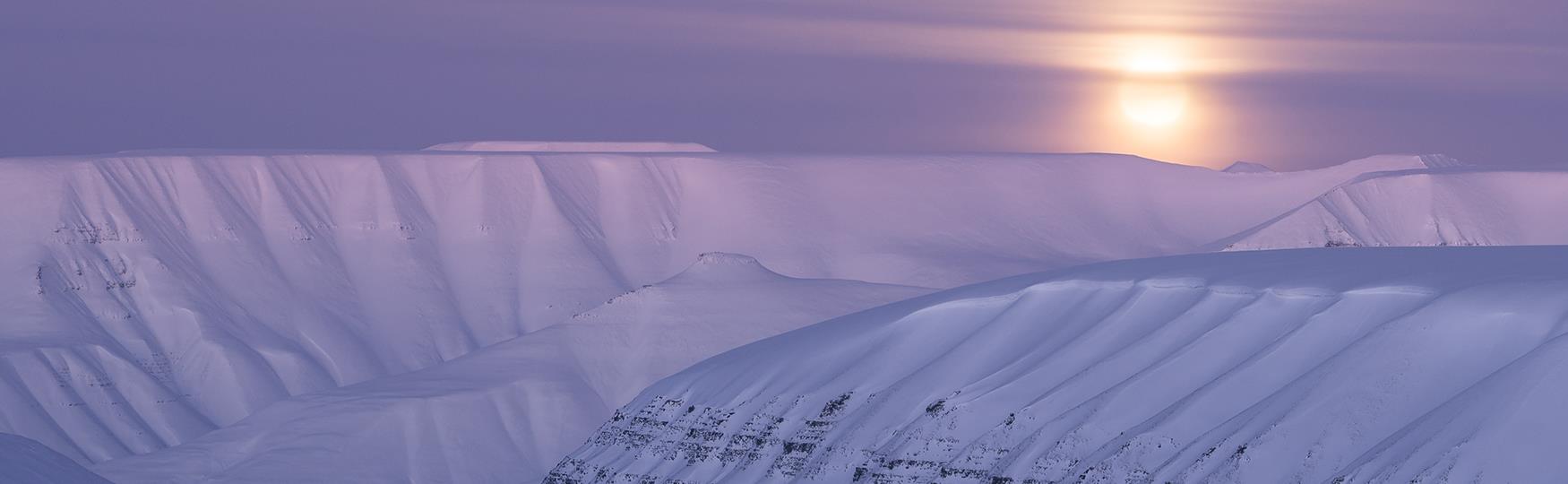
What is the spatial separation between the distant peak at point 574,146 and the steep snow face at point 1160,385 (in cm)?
9538

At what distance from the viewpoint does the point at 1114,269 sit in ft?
200

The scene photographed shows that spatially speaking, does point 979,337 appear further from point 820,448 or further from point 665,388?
point 665,388

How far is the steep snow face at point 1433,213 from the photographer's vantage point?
435ft

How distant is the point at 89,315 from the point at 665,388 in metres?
62.6

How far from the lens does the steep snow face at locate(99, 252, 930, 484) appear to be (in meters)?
90.1

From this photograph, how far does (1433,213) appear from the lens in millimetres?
136000

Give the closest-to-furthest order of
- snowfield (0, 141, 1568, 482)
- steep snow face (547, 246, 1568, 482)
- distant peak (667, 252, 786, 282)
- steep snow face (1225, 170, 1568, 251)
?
1. steep snow face (547, 246, 1568, 482)
2. snowfield (0, 141, 1568, 482)
3. distant peak (667, 252, 786, 282)
4. steep snow face (1225, 170, 1568, 251)

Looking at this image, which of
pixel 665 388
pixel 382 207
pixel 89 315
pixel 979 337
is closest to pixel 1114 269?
pixel 979 337

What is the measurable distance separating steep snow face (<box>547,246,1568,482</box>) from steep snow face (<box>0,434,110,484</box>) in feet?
51.1

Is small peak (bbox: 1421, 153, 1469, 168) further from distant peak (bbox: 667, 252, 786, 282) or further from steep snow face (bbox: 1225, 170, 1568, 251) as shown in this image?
distant peak (bbox: 667, 252, 786, 282)

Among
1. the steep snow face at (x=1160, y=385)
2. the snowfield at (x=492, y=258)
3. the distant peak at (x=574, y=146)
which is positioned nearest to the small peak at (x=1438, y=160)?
the snowfield at (x=492, y=258)

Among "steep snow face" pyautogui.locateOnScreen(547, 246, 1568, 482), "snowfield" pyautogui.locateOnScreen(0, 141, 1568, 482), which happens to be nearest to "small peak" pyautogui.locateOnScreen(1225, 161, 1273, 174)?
"snowfield" pyautogui.locateOnScreen(0, 141, 1568, 482)

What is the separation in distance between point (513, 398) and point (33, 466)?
45.2m

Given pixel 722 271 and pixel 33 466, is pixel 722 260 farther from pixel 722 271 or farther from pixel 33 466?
pixel 33 466
